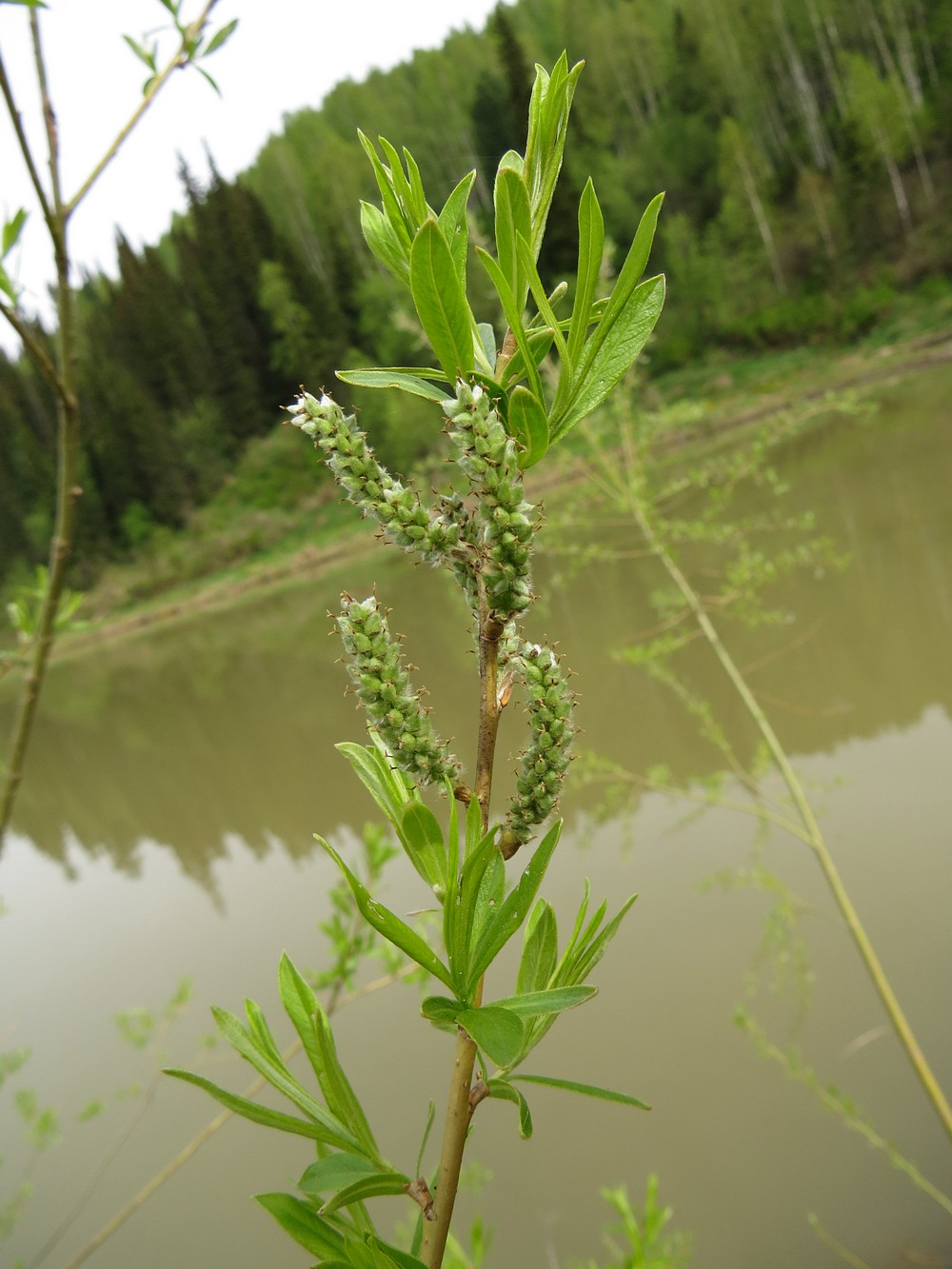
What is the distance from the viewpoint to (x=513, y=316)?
0.40m

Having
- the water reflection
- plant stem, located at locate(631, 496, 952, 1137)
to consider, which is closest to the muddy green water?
the water reflection

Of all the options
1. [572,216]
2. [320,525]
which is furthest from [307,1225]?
[320,525]

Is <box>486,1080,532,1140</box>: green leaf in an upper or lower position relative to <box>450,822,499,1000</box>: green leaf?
lower

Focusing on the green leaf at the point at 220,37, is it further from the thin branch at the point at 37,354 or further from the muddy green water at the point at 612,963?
the muddy green water at the point at 612,963

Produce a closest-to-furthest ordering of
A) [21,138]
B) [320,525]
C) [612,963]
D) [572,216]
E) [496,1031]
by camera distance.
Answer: [496,1031] → [21,138] → [612,963] → [572,216] → [320,525]

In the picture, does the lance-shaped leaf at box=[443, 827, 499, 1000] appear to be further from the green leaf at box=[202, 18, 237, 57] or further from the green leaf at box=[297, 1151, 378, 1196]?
the green leaf at box=[202, 18, 237, 57]

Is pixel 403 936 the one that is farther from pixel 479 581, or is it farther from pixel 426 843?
pixel 479 581

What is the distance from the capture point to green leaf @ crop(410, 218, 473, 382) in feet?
1.28

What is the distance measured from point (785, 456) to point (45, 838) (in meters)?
11.0

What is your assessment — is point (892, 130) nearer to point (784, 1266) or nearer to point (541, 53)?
point (541, 53)

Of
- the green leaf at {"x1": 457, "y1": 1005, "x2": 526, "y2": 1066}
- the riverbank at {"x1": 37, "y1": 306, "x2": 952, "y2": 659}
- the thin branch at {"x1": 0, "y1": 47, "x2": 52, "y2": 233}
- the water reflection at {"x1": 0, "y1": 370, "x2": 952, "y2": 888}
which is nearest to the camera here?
the green leaf at {"x1": 457, "y1": 1005, "x2": 526, "y2": 1066}

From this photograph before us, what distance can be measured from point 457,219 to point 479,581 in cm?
19

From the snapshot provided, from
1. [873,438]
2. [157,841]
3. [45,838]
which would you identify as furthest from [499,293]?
[873,438]

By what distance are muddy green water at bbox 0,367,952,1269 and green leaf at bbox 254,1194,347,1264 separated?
172 cm
